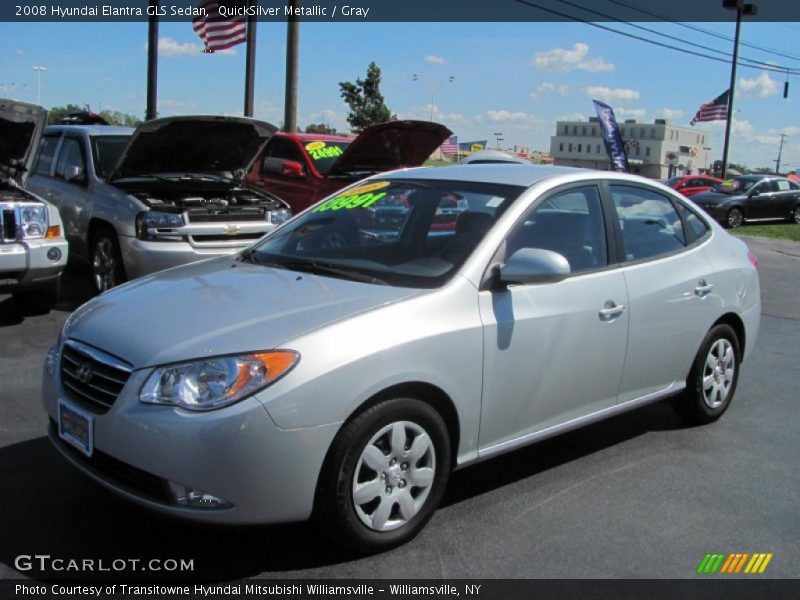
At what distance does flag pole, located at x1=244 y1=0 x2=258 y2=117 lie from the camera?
18.2 m

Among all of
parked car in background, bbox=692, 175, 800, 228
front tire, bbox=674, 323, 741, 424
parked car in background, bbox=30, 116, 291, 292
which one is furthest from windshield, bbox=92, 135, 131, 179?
parked car in background, bbox=692, 175, 800, 228

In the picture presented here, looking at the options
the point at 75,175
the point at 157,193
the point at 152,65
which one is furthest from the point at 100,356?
the point at 152,65

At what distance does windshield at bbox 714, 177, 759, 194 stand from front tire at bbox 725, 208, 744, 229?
790 millimetres

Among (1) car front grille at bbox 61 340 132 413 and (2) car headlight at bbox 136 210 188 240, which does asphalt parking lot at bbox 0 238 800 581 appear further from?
(2) car headlight at bbox 136 210 188 240

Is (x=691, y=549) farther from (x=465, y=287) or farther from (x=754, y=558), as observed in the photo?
(x=465, y=287)

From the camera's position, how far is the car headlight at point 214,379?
2.90 metres

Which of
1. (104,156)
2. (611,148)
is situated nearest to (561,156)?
(611,148)

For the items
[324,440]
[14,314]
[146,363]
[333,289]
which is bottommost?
[14,314]

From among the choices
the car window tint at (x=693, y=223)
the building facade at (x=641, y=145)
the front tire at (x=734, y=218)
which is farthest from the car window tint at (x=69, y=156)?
the building facade at (x=641, y=145)

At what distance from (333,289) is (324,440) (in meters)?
0.78

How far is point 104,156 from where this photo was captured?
8812 mm

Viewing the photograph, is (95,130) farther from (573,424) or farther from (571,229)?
(573,424)
